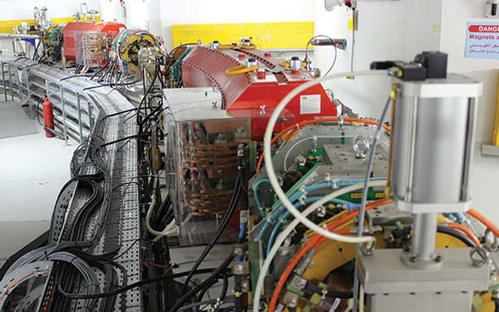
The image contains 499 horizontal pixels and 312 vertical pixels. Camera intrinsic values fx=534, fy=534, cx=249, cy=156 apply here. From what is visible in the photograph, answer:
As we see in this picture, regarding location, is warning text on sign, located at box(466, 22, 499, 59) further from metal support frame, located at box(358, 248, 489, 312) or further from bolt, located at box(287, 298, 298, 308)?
bolt, located at box(287, 298, 298, 308)

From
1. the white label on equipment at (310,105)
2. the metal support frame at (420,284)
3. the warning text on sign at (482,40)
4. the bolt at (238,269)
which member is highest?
the warning text on sign at (482,40)

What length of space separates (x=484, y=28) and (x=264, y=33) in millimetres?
4950

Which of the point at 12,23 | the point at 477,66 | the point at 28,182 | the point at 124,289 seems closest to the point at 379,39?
the point at 477,66

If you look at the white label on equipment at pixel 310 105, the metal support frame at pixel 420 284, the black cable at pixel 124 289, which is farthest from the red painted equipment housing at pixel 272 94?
the metal support frame at pixel 420 284

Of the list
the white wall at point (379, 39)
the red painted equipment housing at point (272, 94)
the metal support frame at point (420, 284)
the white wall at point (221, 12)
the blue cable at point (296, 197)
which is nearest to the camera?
the metal support frame at point (420, 284)

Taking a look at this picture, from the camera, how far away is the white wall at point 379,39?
10.1ft

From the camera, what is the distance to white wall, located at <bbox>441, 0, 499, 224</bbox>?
2641 mm

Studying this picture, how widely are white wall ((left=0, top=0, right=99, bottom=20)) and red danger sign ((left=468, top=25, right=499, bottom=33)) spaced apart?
9604 mm

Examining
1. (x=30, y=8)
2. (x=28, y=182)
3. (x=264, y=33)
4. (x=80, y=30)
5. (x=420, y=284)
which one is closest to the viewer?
(x=420, y=284)

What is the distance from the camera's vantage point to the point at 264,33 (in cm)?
735

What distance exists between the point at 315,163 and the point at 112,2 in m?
8.84

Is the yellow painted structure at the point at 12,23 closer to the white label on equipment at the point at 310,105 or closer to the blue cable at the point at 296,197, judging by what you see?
the white label on equipment at the point at 310,105

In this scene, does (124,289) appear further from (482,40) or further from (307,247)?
(482,40)

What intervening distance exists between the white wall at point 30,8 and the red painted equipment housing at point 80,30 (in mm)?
3125
